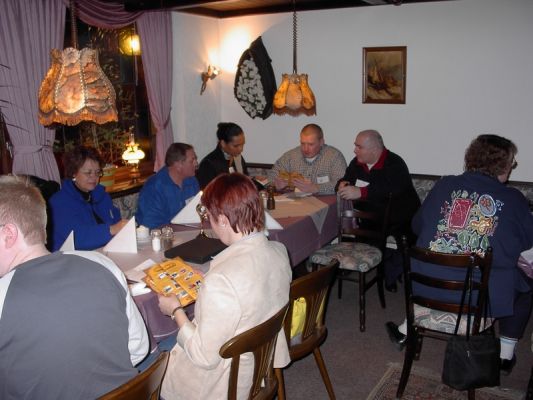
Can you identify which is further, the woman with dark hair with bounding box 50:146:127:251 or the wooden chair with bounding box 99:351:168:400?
the woman with dark hair with bounding box 50:146:127:251

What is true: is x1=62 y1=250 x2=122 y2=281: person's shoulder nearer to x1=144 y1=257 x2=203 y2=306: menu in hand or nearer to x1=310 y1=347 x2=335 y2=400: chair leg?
x1=144 y1=257 x2=203 y2=306: menu in hand

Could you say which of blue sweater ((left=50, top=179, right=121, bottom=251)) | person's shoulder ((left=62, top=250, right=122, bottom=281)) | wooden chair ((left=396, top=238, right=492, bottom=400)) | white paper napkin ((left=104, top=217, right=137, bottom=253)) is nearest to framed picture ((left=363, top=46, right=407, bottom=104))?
wooden chair ((left=396, top=238, right=492, bottom=400))

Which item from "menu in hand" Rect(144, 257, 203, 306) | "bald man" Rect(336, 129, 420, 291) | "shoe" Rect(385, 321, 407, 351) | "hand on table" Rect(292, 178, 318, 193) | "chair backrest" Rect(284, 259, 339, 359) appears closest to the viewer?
"chair backrest" Rect(284, 259, 339, 359)

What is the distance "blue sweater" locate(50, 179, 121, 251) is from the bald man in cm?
201

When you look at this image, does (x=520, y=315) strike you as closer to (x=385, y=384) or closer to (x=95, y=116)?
(x=385, y=384)

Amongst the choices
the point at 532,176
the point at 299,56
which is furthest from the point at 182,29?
the point at 532,176

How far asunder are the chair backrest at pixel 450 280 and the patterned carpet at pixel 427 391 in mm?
444

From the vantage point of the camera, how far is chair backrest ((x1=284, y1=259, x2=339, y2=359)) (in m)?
2.22

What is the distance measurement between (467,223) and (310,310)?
1010 mm

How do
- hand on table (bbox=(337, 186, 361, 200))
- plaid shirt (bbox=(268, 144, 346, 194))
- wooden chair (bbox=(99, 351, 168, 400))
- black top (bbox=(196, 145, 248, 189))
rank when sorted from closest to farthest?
wooden chair (bbox=(99, 351, 168, 400)) → hand on table (bbox=(337, 186, 361, 200)) → plaid shirt (bbox=(268, 144, 346, 194)) → black top (bbox=(196, 145, 248, 189))

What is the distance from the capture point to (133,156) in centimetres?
518

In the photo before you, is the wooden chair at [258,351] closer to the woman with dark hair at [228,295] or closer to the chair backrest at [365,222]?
the woman with dark hair at [228,295]

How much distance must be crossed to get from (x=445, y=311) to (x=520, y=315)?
64 centimetres

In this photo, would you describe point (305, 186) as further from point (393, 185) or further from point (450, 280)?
point (450, 280)
